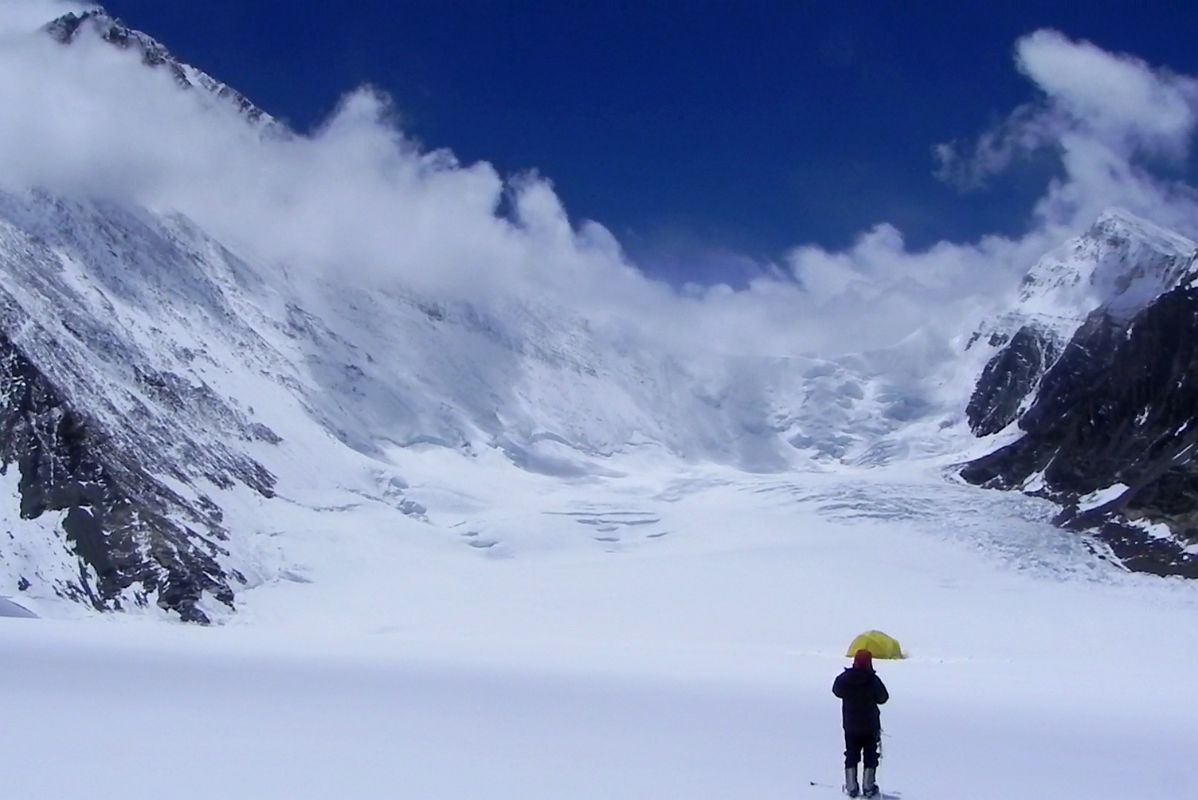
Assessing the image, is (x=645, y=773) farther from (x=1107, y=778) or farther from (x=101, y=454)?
(x=101, y=454)

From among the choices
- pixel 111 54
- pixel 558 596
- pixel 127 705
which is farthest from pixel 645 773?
pixel 111 54

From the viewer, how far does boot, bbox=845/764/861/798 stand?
10.5m

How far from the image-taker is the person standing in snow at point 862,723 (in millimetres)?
10539

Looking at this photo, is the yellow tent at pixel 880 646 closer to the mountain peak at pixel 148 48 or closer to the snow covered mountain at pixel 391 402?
the snow covered mountain at pixel 391 402

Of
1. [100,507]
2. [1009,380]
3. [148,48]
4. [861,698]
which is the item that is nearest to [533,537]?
[100,507]

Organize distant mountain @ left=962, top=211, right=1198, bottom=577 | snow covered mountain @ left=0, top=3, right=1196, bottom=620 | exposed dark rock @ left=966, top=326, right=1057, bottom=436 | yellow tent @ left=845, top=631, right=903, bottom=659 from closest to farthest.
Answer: yellow tent @ left=845, top=631, right=903, bottom=659 → snow covered mountain @ left=0, top=3, right=1196, bottom=620 → distant mountain @ left=962, top=211, right=1198, bottom=577 → exposed dark rock @ left=966, top=326, right=1057, bottom=436

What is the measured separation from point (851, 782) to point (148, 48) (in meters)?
182

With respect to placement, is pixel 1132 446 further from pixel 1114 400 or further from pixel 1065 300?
pixel 1065 300

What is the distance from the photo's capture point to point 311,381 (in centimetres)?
10869

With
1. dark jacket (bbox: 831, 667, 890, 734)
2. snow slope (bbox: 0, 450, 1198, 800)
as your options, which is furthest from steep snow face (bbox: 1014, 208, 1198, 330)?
dark jacket (bbox: 831, 667, 890, 734)

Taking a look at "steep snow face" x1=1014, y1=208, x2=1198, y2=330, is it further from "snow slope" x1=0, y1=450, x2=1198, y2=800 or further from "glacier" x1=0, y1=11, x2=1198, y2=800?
"snow slope" x1=0, y1=450, x2=1198, y2=800

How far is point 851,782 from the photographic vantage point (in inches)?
416

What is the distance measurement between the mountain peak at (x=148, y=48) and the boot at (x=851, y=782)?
6834 inches

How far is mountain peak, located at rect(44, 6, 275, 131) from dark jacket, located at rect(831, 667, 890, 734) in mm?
173160
